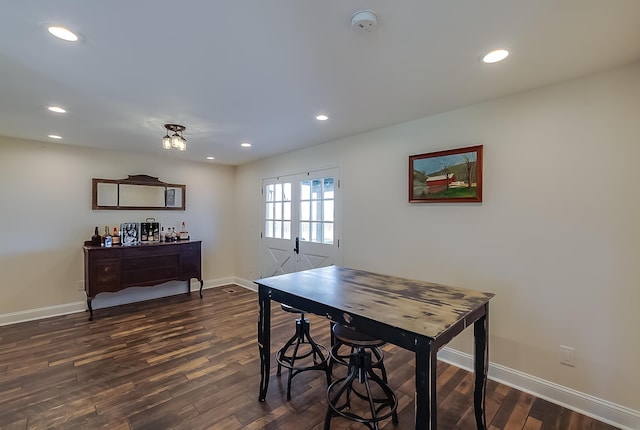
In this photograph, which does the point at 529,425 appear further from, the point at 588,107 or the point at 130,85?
the point at 130,85

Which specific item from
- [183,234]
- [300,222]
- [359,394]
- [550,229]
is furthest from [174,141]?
[550,229]

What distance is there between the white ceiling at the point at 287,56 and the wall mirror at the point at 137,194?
5.04ft

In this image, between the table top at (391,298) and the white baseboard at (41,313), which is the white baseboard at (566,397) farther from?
the white baseboard at (41,313)

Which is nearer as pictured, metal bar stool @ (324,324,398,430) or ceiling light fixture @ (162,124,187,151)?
metal bar stool @ (324,324,398,430)

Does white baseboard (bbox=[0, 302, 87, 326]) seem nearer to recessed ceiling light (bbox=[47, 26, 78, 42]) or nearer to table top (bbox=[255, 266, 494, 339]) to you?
table top (bbox=[255, 266, 494, 339])

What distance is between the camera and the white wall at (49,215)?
12.3 ft

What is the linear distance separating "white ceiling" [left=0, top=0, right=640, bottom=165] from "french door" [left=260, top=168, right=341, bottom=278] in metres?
1.26

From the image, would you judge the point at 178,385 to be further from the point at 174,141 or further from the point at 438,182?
the point at 438,182

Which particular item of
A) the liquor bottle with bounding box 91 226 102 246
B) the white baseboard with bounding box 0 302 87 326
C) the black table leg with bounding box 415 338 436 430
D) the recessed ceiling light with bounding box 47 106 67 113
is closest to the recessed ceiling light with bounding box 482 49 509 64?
the black table leg with bounding box 415 338 436 430

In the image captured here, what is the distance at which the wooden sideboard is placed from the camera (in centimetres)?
386

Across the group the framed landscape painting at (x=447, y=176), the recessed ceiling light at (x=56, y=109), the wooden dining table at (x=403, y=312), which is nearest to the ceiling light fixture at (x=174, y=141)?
the recessed ceiling light at (x=56, y=109)

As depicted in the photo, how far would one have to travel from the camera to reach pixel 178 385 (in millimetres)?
2369

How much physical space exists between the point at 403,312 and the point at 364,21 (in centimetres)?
152

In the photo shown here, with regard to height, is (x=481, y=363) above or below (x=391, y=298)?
below
